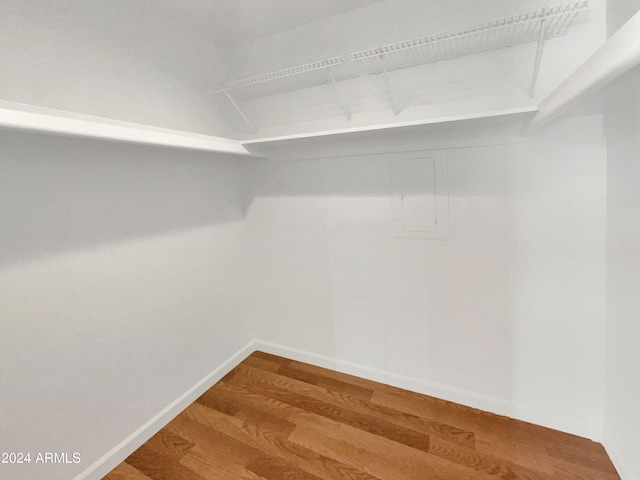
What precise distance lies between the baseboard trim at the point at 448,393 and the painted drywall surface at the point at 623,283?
162 mm

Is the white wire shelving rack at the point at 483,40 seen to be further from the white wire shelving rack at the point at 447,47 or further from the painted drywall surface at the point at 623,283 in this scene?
the painted drywall surface at the point at 623,283

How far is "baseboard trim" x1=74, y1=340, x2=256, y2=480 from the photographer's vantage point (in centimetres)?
136

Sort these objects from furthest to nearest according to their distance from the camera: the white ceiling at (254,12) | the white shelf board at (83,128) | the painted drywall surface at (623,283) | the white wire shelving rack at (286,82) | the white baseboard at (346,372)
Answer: the white wire shelving rack at (286,82) → the white ceiling at (254,12) → the white baseboard at (346,372) → the painted drywall surface at (623,283) → the white shelf board at (83,128)

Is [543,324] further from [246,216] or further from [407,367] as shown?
[246,216]

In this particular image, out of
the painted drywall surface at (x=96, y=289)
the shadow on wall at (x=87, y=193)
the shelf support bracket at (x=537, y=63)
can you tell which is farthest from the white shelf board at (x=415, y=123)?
the painted drywall surface at (x=96, y=289)

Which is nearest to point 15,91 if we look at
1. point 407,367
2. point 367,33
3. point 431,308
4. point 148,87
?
point 148,87

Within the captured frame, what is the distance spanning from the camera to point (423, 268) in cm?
166

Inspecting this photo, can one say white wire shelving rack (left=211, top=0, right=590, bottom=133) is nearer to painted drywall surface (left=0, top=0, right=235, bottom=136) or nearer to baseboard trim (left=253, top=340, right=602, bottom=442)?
painted drywall surface (left=0, top=0, right=235, bottom=136)

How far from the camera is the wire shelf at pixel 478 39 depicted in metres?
1.09

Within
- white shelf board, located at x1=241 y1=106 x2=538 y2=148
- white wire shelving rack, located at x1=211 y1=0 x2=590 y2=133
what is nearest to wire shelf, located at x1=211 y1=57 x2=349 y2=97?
white wire shelving rack, located at x1=211 y1=0 x2=590 y2=133

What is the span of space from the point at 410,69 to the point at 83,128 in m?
1.48

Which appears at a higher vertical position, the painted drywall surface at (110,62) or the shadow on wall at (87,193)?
the painted drywall surface at (110,62)

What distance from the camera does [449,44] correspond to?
53.6 inches

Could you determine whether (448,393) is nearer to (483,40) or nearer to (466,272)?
(466,272)
